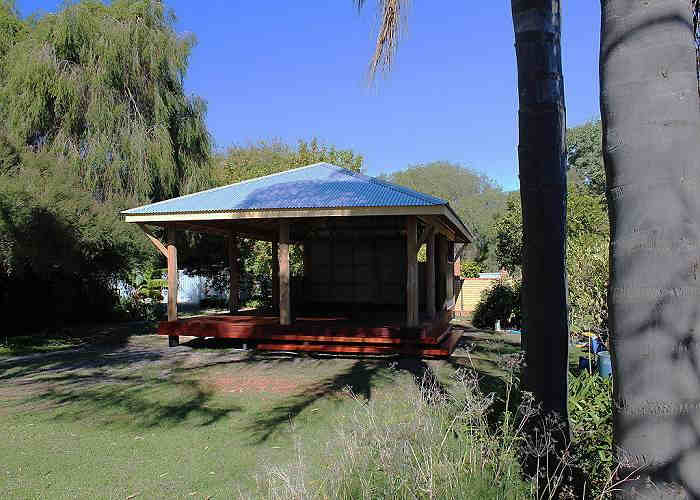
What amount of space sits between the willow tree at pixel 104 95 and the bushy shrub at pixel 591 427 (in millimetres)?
14401

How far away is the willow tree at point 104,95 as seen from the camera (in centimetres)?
1620

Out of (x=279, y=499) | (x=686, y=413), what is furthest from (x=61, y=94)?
(x=686, y=413)

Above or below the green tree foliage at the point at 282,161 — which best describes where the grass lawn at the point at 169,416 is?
below

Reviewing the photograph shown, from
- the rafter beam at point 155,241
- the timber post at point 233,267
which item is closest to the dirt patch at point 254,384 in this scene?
the rafter beam at point 155,241

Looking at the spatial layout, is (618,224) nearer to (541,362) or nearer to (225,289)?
(541,362)

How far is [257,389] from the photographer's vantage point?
27.7ft

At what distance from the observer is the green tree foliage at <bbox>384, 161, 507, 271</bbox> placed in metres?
49.0

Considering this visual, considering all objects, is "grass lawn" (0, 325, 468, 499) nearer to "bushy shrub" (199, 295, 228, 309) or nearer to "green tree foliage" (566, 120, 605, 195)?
"bushy shrub" (199, 295, 228, 309)

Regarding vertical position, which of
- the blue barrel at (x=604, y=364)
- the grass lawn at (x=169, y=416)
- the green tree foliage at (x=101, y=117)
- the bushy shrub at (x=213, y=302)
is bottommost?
the grass lawn at (x=169, y=416)

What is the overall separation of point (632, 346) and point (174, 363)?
1001 cm

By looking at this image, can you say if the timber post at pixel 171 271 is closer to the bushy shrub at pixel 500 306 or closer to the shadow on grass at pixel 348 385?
the shadow on grass at pixel 348 385

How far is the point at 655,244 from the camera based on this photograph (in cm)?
222

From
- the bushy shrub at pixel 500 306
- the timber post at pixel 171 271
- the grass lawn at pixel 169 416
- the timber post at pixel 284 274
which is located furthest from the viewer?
the bushy shrub at pixel 500 306

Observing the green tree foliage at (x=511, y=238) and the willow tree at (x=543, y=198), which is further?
the green tree foliage at (x=511, y=238)
